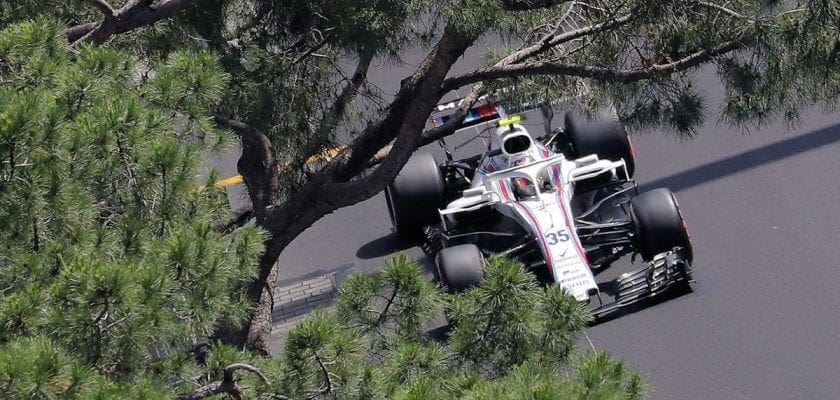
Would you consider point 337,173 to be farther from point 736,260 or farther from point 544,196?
point 736,260

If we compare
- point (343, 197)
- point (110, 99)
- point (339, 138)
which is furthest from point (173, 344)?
point (339, 138)

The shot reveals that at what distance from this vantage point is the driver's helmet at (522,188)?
9.32 m

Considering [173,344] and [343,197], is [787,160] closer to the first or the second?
[343,197]

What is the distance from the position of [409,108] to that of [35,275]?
310cm

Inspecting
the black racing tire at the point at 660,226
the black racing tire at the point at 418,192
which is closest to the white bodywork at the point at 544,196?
the black racing tire at the point at 418,192

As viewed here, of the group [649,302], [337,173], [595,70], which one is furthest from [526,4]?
[649,302]

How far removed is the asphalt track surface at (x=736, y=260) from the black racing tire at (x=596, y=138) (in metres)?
0.76

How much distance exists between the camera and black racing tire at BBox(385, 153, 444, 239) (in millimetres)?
10133

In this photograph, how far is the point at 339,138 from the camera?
7.07 m

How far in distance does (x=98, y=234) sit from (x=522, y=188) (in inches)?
218

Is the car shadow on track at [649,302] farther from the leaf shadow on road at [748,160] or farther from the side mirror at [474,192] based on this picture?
the leaf shadow on road at [748,160]

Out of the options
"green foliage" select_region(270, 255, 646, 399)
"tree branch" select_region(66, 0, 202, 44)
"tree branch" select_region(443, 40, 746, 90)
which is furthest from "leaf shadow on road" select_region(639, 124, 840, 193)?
"green foliage" select_region(270, 255, 646, 399)

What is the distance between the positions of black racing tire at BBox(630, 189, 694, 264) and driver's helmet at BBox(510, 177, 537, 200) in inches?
29.9

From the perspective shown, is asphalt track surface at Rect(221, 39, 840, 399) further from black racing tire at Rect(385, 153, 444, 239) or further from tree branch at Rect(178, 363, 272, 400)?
tree branch at Rect(178, 363, 272, 400)
